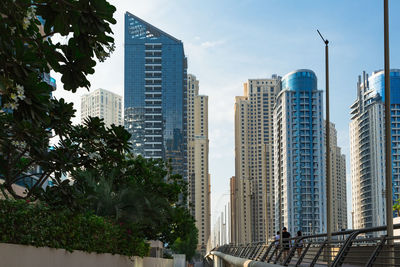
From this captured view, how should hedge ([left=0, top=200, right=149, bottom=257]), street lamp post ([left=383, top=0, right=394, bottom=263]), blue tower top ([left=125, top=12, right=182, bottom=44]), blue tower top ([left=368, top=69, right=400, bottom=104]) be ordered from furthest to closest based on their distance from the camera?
blue tower top ([left=125, top=12, right=182, bottom=44]) < blue tower top ([left=368, top=69, right=400, bottom=104]) < hedge ([left=0, top=200, right=149, bottom=257]) < street lamp post ([left=383, top=0, right=394, bottom=263])

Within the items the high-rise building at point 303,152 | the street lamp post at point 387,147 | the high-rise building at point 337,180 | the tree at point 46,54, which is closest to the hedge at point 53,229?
the tree at point 46,54

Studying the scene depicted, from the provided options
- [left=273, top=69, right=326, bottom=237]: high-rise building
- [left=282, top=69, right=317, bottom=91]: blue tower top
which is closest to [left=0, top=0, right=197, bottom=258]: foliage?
[left=273, top=69, right=326, bottom=237]: high-rise building

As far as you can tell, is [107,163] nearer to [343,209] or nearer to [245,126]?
[245,126]

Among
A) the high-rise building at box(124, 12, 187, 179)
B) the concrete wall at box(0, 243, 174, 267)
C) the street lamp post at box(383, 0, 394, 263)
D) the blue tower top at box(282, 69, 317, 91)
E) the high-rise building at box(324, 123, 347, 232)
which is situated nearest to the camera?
the street lamp post at box(383, 0, 394, 263)

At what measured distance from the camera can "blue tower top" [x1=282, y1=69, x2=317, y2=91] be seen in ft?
529

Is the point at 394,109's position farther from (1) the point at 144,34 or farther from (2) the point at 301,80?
(1) the point at 144,34

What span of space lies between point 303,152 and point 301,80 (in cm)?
1856

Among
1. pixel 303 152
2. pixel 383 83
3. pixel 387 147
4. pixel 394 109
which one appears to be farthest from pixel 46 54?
pixel 383 83

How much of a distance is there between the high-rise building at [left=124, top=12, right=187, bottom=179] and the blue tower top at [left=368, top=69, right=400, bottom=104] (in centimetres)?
5336

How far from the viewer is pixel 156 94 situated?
600ft

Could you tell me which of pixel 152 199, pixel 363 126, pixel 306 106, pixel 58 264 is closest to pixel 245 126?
pixel 306 106

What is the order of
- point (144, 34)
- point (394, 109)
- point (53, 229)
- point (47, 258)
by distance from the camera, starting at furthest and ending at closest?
point (144, 34) → point (394, 109) → point (53, 229) → point (47, 258)

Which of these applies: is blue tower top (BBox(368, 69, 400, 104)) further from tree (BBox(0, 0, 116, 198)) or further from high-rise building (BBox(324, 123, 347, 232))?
A: tree (BBox(0, 0, 116, 198))

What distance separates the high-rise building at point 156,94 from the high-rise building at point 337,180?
41.4 metres
